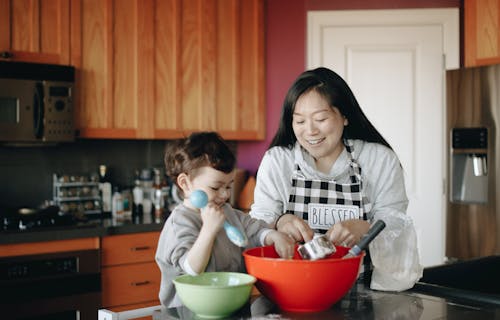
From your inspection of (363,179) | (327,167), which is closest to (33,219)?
(327,167)

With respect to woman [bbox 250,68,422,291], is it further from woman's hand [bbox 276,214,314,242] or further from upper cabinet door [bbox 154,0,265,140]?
upper cabinet door [bbox 154,0,265,140]

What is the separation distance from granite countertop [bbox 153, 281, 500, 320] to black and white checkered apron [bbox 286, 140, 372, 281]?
1.33ft

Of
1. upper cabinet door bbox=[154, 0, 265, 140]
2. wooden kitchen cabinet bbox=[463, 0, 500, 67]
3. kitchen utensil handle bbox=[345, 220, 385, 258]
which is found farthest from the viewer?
upper cabinet door bbox=[154, 0, 265, 140]

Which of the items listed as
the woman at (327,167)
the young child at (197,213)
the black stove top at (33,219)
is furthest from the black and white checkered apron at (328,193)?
the black stove top at (33,219)

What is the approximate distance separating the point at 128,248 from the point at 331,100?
1848 millimetres

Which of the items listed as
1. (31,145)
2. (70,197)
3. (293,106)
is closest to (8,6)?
(31,145)

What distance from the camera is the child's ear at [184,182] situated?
1.59m

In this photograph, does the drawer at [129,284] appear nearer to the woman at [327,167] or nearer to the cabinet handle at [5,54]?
the cabinet handle at [5,54]

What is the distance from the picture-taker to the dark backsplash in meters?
3.56

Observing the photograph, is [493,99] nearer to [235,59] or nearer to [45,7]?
[235,59]

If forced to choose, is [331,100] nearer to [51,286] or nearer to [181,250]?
[181,250]

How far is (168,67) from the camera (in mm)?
3799

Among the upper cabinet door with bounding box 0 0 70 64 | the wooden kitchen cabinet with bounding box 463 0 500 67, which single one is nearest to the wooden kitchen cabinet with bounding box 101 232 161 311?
the upper cabinet door with bounding box 0 0 70 64

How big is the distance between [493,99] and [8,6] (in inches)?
105
